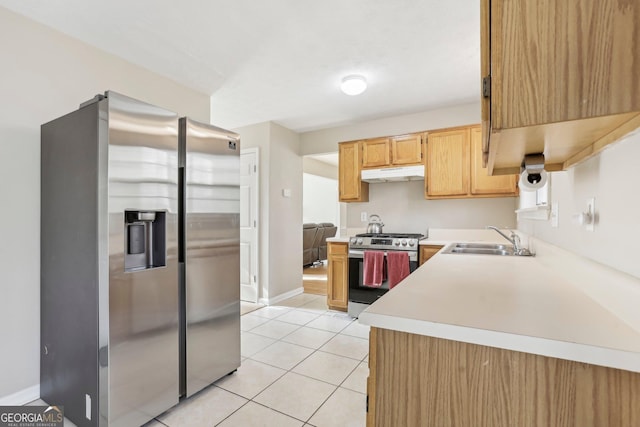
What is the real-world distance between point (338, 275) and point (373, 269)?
53cm

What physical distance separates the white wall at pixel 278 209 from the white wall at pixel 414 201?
1.38 ft

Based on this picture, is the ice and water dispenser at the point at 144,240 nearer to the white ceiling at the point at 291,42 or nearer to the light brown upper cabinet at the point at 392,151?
the white ceiling at the point at 291,42

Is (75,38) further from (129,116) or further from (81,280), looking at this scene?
(81,280)

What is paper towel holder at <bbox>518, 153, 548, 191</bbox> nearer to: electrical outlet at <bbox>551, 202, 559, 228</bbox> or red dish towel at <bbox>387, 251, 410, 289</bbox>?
electrical outlet at <bbox>551, 202, 559, 228</bbox>

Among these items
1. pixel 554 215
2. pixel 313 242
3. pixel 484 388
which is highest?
pixel 554 215

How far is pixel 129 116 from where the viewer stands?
5.16 ft

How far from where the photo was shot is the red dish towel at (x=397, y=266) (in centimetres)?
310

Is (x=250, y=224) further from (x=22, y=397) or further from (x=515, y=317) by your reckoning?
(x=515, y=317)

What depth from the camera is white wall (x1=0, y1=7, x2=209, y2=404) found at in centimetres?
184

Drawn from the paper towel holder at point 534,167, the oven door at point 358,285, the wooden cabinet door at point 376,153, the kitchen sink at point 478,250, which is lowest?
the oven door at point 358,285

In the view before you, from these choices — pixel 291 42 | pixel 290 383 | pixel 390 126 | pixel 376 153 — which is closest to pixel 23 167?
pixel 291 42

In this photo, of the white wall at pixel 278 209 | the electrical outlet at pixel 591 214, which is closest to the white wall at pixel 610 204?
the electrical outlet at pixel 591 214

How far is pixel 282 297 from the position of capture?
414 cm

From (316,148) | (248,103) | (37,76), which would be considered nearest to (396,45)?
(248,103)
